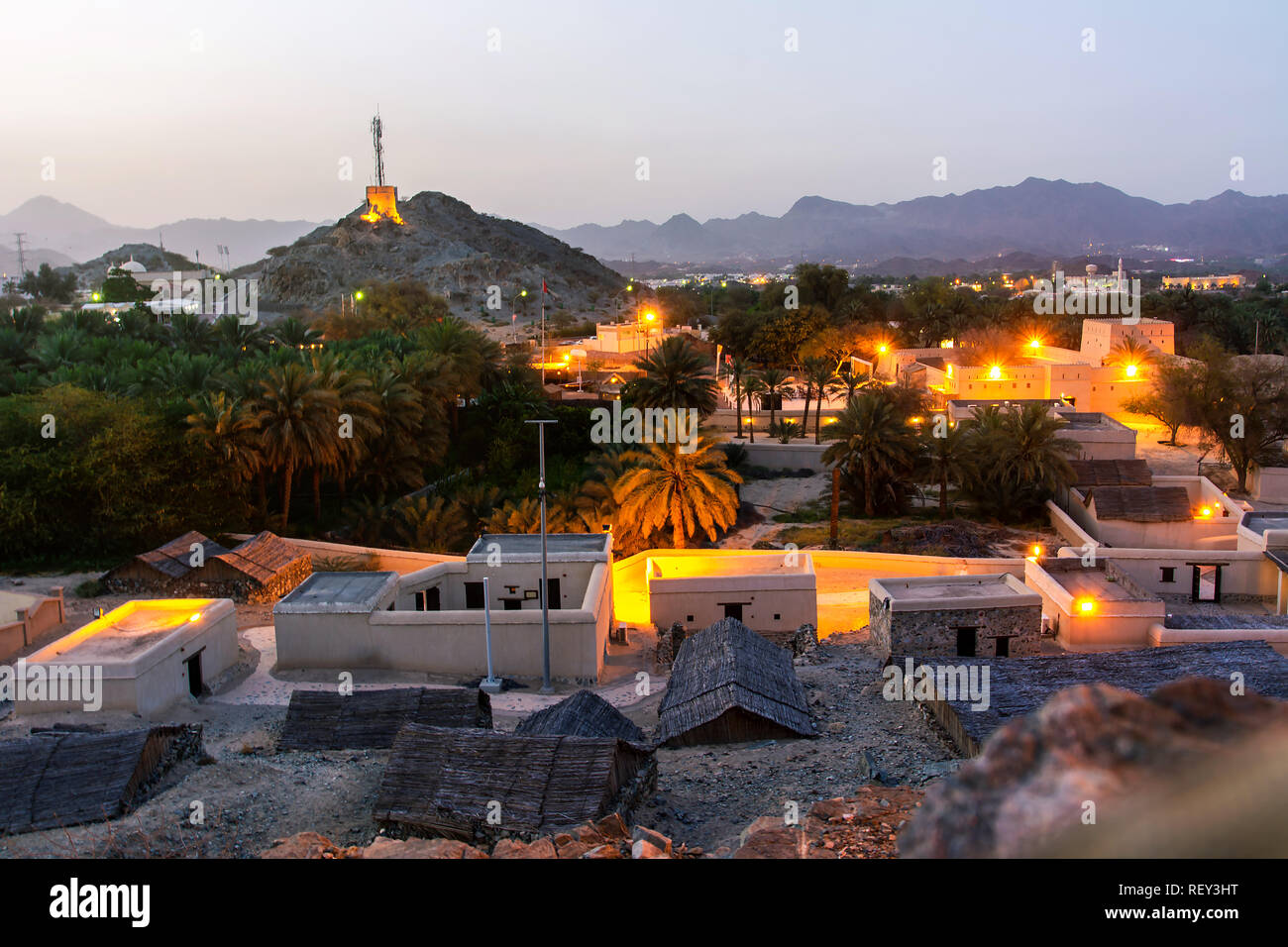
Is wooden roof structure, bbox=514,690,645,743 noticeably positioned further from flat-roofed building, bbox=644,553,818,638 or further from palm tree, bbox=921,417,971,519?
palm tree, bbox=921,417,971,519

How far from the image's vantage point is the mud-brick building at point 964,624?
58.3 feet

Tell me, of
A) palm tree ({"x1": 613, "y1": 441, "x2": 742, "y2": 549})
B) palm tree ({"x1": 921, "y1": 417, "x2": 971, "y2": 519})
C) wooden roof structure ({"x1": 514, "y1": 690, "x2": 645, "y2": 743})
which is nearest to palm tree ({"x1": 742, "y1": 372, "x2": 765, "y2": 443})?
palm tree ({"x1": 921, "y1": 417, "x2": 971, "y2": 519})

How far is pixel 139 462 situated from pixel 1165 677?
23.6 metres

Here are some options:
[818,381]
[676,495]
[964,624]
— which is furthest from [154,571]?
[818,381]

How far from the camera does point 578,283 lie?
116 m

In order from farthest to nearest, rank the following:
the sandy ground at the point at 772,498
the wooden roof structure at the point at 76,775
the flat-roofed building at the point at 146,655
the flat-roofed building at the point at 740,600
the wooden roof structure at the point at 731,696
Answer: the sandy ground at the point at 772,498, the flat-roofed building at the point at 740,600, the flat-roofed building at the point at 146,655, the wooden roof structure at the point at 731,696, the wooden roof structure at the point at 76,775

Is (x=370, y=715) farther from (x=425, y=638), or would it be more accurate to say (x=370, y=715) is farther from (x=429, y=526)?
(x=429, y=526)

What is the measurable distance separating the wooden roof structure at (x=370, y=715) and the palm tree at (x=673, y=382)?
861 inches

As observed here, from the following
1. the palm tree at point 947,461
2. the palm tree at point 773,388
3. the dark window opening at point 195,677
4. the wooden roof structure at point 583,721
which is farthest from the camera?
the palm tree at point 773,388

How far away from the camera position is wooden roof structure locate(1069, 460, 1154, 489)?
31.2 m

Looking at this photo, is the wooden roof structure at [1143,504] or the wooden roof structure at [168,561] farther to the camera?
the wooden roof structure at [1143,504]

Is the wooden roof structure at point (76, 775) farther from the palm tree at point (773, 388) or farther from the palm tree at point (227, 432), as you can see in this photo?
the palm tree at point (773, 388)

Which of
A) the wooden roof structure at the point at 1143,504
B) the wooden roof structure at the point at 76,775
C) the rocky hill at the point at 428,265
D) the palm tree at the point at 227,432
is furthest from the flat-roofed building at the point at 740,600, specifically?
the rocky hill at the point at 428,265
